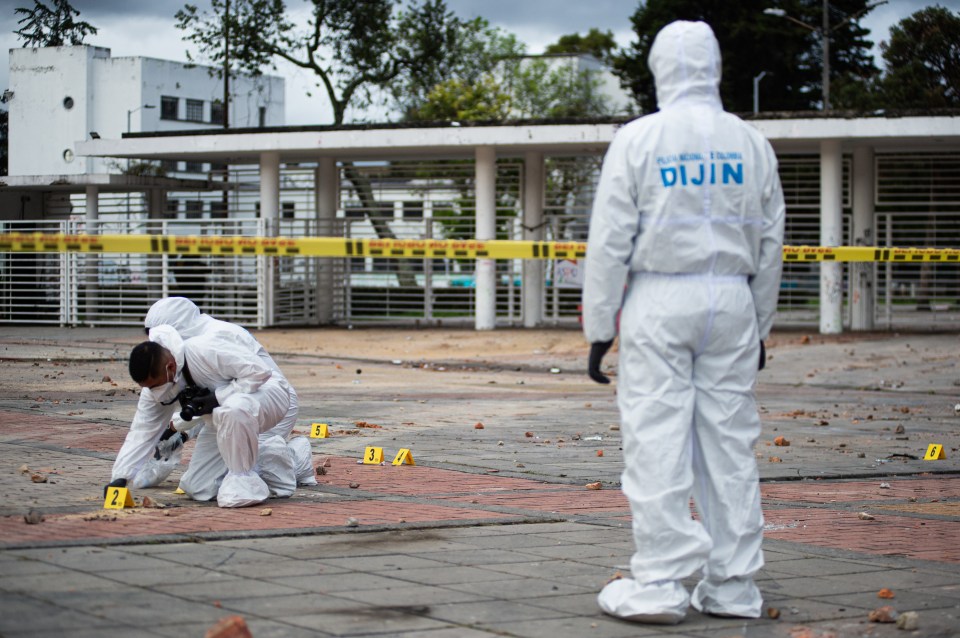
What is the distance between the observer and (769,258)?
17.0ft

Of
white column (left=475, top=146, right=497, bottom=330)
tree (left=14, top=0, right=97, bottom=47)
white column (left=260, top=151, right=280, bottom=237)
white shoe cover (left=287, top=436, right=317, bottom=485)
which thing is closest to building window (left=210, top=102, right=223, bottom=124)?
tree (left=14, top=0, right=97, bottom=47)

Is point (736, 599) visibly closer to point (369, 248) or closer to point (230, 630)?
point (230, 630)

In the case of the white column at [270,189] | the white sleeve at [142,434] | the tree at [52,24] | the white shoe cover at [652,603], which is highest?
the tree at [52,24]

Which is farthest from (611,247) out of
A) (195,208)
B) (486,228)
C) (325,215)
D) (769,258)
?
(195,208)

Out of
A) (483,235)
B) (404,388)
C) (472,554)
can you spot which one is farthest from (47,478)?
(483,235)

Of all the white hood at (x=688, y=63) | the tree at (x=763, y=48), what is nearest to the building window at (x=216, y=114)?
the tree at (x=763, y=48)

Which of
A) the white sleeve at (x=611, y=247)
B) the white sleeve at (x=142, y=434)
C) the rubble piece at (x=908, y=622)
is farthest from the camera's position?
the white sleeve at (x=142, y=434)

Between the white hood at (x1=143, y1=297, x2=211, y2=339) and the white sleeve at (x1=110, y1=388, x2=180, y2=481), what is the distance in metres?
0.42

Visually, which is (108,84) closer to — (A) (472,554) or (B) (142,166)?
(B) (142,166)

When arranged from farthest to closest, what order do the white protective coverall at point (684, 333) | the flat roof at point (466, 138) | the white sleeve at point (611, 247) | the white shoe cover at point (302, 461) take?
the flat roof at point (466, 138) < the white shoe cover at point (302, 461) < the white sleeve at point (611, 247) < the white protective coverall at point (684, 333)

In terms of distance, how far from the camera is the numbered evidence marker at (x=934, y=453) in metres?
9.95

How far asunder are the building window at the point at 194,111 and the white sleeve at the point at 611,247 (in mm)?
63260

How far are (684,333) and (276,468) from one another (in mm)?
3431

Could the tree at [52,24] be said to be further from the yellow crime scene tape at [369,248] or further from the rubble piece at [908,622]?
the rubble piece at [908,622]
